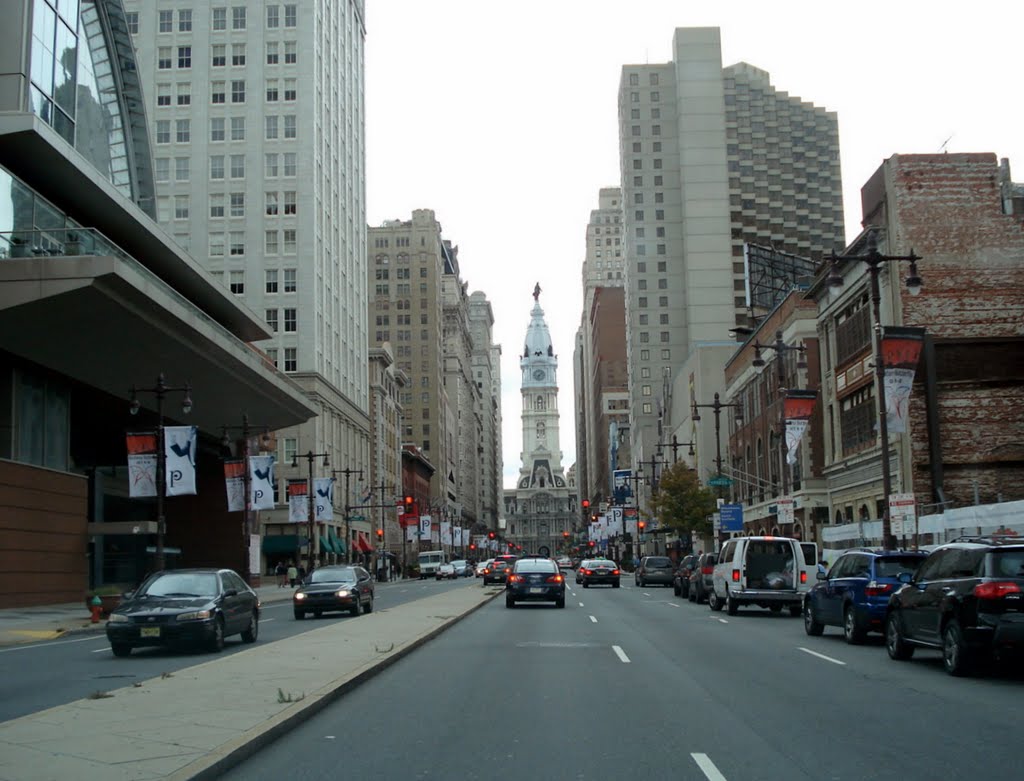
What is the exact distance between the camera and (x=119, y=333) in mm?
45062

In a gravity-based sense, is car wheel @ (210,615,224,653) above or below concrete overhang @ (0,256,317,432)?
below

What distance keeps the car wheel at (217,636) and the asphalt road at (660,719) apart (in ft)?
12.1

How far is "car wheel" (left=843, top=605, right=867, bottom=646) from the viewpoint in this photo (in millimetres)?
21109

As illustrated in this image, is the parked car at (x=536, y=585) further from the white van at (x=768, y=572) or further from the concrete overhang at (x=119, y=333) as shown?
the concrete overhang at (x=119, y=333)

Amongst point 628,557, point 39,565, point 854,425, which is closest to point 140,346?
point 39,565

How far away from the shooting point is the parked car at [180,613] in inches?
771

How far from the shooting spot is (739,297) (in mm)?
118625

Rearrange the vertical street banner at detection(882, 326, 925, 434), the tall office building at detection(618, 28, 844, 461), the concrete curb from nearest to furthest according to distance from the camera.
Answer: the concrete curb
the vertical street banner at detection(882, 326, 925, 434)
the tall office building at detection(618, 28, 844, 461)

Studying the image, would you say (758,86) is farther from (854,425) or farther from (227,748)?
(227,748)

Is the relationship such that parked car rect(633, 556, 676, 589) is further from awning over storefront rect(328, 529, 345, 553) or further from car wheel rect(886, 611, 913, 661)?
car wheel rect(886, 611, 913, 661)

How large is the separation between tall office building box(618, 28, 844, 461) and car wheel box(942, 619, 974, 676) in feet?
329

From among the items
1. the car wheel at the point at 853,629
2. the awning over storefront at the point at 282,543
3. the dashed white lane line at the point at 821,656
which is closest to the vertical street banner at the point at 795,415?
the car wheel at the point at 853,629

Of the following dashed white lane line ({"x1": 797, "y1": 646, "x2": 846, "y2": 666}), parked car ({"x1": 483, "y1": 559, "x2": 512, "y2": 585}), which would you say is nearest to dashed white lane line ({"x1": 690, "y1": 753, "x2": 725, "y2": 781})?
dashed white lane line ({"x1": 797, "y1": 646, "x2": 846, "y2": 666})

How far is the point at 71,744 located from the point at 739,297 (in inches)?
4450
